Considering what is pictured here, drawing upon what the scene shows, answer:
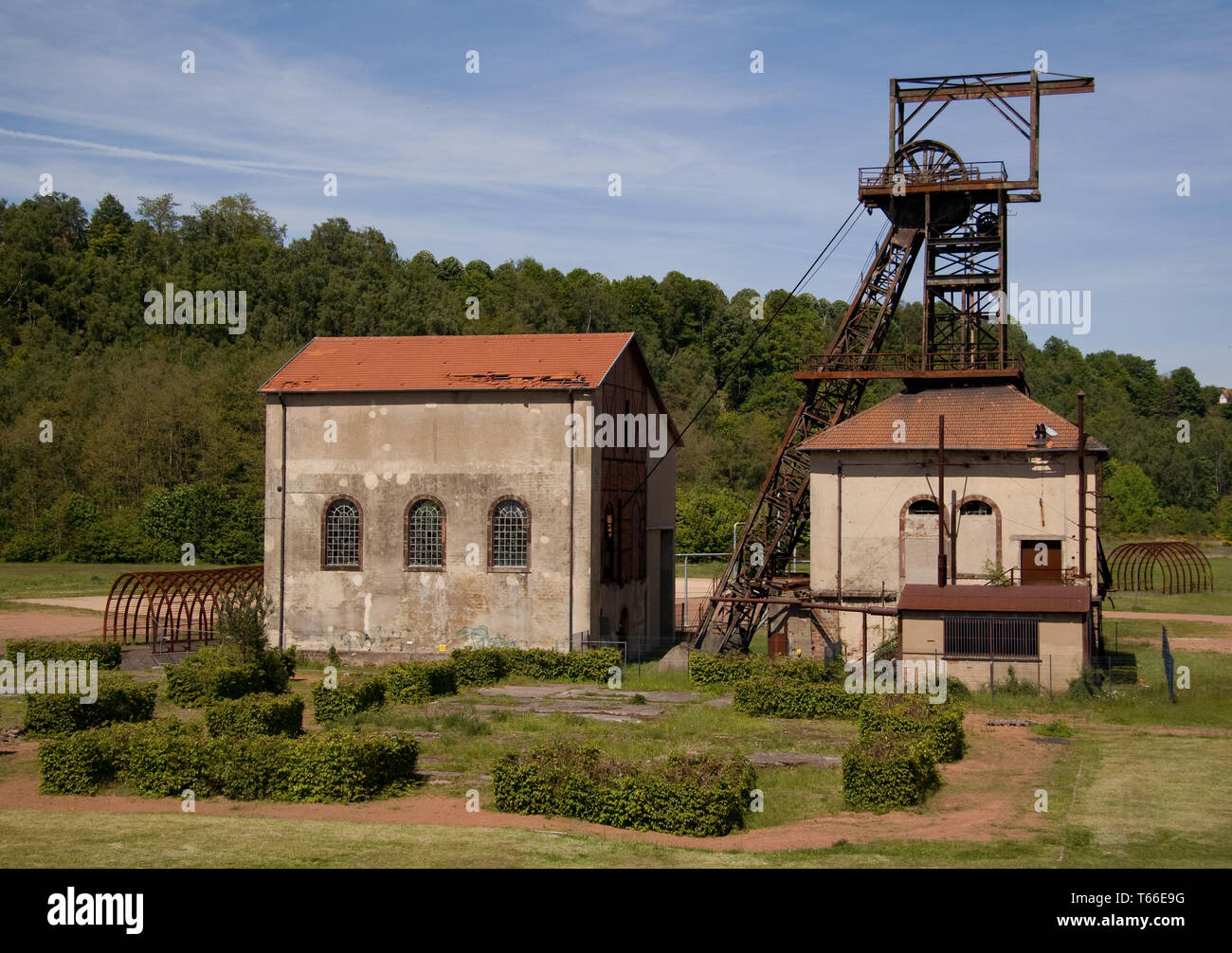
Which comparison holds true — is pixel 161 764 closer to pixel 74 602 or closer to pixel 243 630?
pixel 243 630

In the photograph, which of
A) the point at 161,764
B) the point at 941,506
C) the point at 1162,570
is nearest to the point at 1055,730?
the point at 941,506

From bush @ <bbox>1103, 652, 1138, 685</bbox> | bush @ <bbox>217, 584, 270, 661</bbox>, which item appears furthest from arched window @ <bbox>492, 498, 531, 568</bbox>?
bush @ <bbox>1103, 652, 1138, 685</bbox>

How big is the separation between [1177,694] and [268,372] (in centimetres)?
6232

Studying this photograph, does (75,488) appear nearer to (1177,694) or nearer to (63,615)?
(63,615)

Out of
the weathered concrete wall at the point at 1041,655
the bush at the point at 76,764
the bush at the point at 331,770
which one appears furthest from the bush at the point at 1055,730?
the bush at the point at 76,764

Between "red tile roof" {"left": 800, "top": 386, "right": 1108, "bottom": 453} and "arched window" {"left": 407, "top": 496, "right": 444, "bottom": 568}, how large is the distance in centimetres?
1096

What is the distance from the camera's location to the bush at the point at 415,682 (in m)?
28.7

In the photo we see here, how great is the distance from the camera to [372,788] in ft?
61.8

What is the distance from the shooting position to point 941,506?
3316cm

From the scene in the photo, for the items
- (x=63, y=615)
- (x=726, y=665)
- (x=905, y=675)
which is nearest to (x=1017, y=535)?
(x=905, y=675)

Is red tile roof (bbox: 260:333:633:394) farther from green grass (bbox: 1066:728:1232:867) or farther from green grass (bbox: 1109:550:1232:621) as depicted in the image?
green grass (bbox: 1109:550:1232:621)

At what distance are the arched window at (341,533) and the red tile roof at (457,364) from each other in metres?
3.52

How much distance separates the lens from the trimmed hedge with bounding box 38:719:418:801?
1853 cm

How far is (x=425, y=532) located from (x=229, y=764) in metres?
17.4
